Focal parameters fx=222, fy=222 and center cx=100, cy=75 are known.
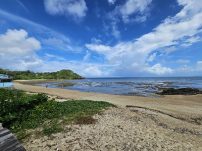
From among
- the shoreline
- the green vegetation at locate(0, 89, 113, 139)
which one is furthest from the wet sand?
the green vegetation at locate(0, 89, 113, 139)

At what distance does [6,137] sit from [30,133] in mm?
6369

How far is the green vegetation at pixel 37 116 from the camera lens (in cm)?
1197

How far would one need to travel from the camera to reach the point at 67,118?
13.5m

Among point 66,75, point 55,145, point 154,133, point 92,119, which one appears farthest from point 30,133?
point 66,75

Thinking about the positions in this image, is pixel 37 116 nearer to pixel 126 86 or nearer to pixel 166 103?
pixel 166 103

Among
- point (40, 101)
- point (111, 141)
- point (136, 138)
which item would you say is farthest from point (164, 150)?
point (40, 101)

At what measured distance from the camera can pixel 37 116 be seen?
14.0m

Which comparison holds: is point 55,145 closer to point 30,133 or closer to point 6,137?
point 30,133

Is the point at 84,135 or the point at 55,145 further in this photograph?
the point at 84,135

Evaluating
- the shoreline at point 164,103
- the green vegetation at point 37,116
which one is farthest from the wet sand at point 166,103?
the green vegetation at point 37,116

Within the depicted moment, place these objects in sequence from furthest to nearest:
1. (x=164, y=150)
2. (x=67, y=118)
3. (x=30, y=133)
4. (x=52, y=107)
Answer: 1. (x=52, y=107)
2. (x=67, y=118)
3. (x=30, y=133)
4. (x=164, y=150)

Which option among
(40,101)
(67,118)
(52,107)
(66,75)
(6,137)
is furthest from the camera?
(66,75)

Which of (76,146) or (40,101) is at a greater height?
(40,101)

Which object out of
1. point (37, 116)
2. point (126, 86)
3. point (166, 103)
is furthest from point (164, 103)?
point (126, 86)
